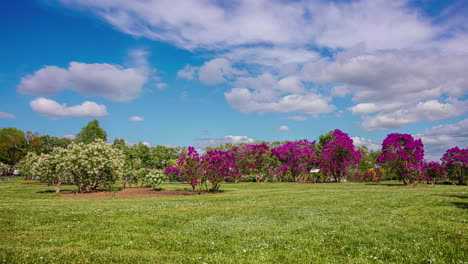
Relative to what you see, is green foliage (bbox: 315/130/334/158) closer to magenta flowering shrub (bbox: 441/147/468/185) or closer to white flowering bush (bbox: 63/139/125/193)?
magenta flowering shrub (bbox: 441/147/468/185)

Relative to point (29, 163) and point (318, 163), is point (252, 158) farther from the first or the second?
point (29, 163)

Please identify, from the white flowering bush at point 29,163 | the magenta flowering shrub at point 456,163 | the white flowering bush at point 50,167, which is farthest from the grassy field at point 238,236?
the magenta flowering shrub at point 456,163

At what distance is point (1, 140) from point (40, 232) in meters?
95.9

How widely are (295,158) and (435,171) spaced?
780 inches

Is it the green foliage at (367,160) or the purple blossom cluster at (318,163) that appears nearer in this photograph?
the purple blossom cluster at (318,163)

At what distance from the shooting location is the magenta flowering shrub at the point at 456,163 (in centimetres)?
3546

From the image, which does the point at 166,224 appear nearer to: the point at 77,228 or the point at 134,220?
the point at 134,220

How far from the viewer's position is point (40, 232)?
31.3 feet

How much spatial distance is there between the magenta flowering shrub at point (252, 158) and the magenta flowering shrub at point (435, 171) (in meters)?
23.9

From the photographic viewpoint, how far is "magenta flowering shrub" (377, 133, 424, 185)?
33.5 metres

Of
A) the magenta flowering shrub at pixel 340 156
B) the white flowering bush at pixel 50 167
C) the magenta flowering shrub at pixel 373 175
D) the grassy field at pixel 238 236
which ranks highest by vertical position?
the magenta flowering shrub at pixel 340 156

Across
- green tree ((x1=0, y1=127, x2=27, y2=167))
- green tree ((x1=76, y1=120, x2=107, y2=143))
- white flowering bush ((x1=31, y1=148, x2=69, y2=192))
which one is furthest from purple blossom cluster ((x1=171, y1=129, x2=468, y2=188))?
green tree ((x1=0, y1=127, x2=27, y2=167))

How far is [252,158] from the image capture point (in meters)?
52.7

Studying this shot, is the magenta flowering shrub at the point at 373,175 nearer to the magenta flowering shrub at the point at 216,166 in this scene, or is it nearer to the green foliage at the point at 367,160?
the green foliage at the point at 367,160
